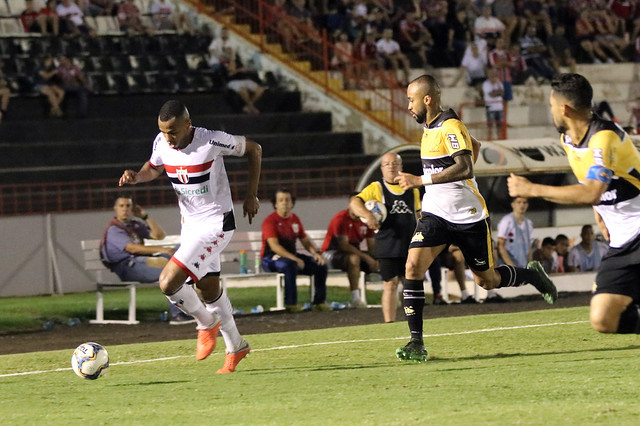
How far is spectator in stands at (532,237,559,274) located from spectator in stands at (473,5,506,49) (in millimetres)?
10745

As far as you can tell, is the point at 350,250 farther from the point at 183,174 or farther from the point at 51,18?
the point at 51,18

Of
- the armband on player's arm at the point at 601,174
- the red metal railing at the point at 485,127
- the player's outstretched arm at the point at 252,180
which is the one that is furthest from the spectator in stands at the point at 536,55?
the armband on player's arm at the point at 601,174

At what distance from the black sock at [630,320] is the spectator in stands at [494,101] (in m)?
18.7

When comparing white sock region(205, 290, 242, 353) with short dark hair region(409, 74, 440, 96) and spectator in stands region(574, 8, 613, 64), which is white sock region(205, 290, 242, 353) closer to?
short dark hair region(409, 74, 440, 96)

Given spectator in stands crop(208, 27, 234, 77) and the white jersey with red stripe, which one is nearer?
the white jersey with red stripe

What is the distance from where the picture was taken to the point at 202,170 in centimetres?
1027

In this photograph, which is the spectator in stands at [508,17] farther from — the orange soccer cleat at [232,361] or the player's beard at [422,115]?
the orange soccer cleat at [232,361]

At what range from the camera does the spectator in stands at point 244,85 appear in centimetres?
2592

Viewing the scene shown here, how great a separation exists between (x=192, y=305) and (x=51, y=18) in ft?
54.0

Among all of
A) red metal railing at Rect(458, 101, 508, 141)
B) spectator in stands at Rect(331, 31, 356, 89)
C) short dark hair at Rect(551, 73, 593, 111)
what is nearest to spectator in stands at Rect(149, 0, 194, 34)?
spectator in stands at Rect(331, 31, 356, 89)

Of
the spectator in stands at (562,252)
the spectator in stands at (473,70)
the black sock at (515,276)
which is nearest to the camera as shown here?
the black sock at (515,276)

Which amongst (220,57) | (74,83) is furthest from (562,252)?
(74,83)

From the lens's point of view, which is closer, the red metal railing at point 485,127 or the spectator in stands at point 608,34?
the red metal railing at point 485,127

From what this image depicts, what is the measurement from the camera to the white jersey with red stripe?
10.3m
